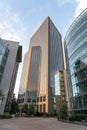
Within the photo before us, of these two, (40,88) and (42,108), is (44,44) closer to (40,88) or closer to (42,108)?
(40,88)

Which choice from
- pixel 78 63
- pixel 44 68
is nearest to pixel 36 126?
pixel 78 63

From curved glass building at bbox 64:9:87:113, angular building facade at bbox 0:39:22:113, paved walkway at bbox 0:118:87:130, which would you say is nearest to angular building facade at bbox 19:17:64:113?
angular building facade at bbox 0:39:22:113

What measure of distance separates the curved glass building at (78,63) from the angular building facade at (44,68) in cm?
6159

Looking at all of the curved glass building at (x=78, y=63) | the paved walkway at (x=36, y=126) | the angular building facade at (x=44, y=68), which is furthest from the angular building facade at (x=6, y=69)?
the angular building facade at (x=44, y=68)

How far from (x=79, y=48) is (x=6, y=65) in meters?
29.2

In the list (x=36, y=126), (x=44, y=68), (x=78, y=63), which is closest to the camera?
(x=36, y=126)

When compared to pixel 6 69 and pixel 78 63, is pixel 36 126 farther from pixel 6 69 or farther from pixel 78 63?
pixel 6 69

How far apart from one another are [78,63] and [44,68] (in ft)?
267

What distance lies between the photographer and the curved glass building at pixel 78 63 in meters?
42.1

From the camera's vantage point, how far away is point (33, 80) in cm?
13012

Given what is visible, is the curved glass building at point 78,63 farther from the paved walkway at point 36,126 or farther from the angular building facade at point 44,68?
the angular building facade at point 44,68

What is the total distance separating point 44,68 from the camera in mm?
127250

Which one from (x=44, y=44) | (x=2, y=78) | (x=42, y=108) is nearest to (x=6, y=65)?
(x=2, y=78)

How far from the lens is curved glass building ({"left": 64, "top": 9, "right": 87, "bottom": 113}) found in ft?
138
